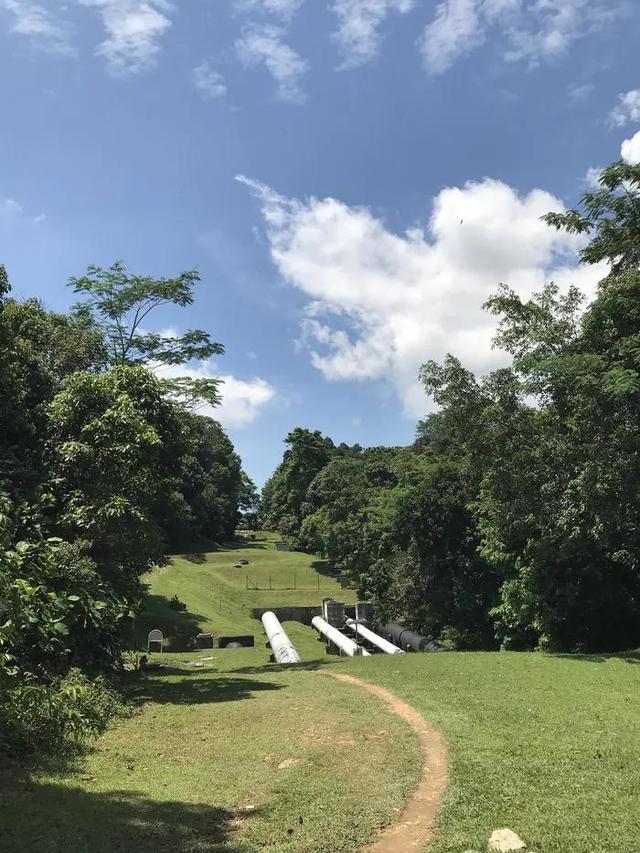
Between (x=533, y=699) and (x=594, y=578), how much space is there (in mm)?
10415

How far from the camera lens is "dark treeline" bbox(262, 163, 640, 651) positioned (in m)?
14.9

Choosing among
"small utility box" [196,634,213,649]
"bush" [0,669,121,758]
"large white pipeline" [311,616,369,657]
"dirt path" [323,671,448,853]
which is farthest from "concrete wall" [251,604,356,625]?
"dirt path" [323,671,448,853]

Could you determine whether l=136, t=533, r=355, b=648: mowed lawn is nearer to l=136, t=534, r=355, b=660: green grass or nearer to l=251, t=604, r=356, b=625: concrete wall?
l=136, t=534, r=355, b=660: green grass

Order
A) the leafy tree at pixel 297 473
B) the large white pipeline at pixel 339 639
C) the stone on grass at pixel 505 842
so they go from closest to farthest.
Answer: the stone on grass at pixel 505 842 → the large white pipeline at pixel 339 639 → the leafy tree at pixel 297 473

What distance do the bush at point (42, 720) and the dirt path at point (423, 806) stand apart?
15.4ft

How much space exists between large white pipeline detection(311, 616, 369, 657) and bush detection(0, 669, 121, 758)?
1865 centimetres

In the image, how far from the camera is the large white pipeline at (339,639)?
90.7 ft

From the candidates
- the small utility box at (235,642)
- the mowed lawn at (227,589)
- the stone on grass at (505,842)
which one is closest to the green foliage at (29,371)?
the stone on grass at (505,842)

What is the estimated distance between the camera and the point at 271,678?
54.2 ft

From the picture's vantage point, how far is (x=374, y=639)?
3189cm

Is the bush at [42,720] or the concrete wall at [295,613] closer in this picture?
the bush at [42,720]

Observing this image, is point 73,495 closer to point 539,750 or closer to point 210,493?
point 539,750

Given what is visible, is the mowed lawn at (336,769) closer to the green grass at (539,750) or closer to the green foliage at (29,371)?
the green grass at (539,750)

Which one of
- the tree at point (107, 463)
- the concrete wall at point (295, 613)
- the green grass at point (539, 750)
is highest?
the tree at point (107, 463)
